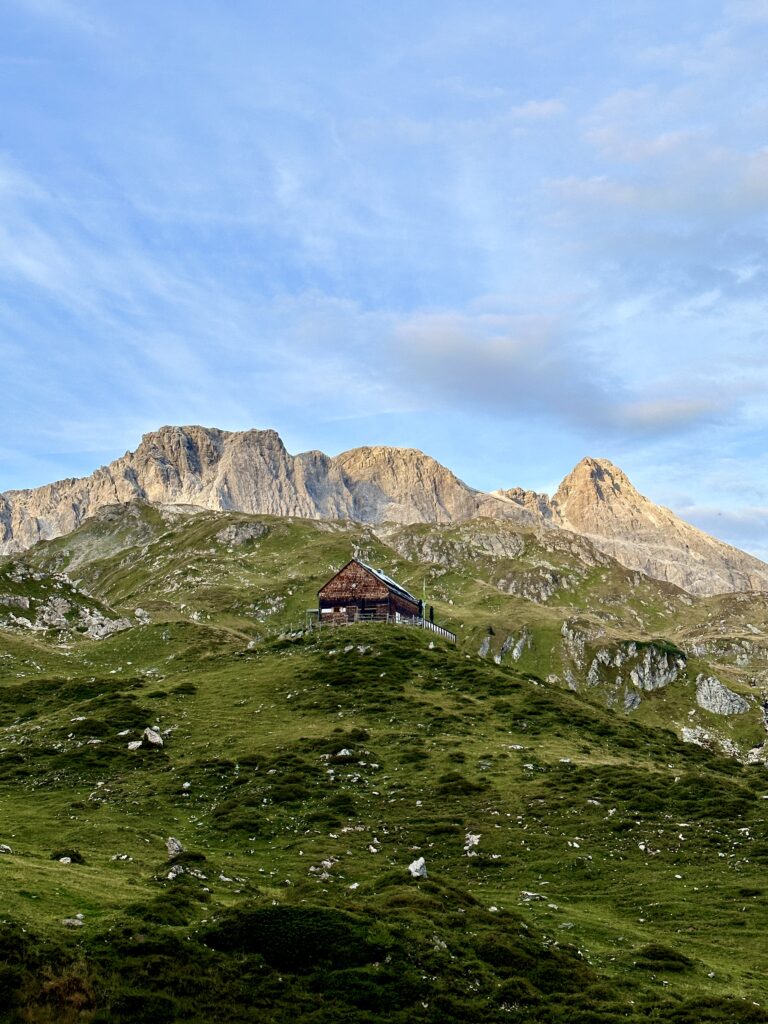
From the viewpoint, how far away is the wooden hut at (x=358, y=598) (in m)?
119

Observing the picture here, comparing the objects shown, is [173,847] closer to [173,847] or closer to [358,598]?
[173,847]

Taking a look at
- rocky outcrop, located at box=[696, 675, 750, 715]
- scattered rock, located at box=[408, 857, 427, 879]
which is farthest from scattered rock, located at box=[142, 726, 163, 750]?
rocky outcrop, located at box=[696, 675, 750, 715]

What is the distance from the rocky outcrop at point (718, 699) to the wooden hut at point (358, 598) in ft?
317

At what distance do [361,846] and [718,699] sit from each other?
162 metres

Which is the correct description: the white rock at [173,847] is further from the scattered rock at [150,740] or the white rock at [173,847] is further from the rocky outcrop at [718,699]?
the rocky outcrop at [718,699]

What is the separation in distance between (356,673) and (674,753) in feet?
99.0

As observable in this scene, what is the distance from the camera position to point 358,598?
12019cm

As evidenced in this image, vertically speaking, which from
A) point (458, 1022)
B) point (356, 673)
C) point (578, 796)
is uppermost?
point (356, 673)

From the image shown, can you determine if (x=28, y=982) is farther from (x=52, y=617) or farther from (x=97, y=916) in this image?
(x=52, y=617)

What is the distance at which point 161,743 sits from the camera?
2467 inches

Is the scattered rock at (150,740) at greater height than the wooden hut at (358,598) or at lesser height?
Result: lesser

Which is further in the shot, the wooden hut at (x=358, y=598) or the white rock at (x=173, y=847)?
the wooden hut at (x=358, y=598)

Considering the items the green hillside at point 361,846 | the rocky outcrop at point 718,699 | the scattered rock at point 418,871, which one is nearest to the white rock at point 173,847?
the green hillside at point 361,846

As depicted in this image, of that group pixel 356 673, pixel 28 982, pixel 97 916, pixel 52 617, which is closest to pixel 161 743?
pixel 356 673
